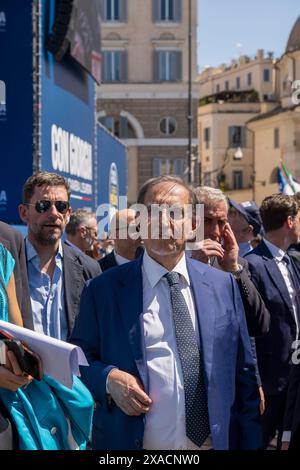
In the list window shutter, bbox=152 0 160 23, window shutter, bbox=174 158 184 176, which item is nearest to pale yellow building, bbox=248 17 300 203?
window shutter, bbox=174 158 184 176

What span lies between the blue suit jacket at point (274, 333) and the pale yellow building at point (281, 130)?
54841 mm

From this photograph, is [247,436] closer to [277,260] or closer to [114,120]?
[277,260]

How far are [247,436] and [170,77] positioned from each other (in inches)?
1841

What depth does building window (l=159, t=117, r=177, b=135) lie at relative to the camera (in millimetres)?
49656

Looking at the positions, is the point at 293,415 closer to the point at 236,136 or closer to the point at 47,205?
the point at 47,205

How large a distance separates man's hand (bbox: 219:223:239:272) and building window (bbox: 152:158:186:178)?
145 feet

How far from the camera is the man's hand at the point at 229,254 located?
496cm

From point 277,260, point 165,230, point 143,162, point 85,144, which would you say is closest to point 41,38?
point 85,144

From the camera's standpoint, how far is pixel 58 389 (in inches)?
147

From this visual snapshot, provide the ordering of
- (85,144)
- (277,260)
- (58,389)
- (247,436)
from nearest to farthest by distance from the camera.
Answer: (58,389) → (247,436) → (277,260) → (85,144)

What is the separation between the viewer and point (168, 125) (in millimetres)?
49781

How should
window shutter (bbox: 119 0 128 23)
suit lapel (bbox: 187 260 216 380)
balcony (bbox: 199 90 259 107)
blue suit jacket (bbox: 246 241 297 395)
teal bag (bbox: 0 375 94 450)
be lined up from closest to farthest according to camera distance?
teal bag (bbox: 0 375 94 450), suit lapel (bbox: 187 260 216 380), blue suit jacket (bbox: 246 241 297 395), window shutter (bbox: 119 0 128 23), balcony (bbox: 199 90 259 107)

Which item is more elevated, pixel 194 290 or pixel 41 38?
pixel 41 38

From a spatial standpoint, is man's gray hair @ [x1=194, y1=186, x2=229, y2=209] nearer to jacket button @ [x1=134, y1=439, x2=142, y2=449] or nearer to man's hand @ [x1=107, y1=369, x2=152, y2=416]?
man's hand @ [x1=107, y1=369, x2=152, y2=416]
